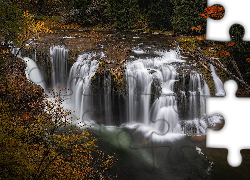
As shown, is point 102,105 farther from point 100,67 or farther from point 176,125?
point 176,125

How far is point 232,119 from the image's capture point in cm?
288

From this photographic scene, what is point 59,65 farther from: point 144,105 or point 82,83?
point 144,105

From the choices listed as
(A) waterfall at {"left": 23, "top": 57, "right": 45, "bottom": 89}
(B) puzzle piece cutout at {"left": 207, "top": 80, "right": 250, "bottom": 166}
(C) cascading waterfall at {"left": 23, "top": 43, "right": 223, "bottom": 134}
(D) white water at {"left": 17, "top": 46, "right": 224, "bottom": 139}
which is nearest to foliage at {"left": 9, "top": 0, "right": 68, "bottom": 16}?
(A) waterfall at {"left": 23, "top": 57, "right": 45, "bottom": 89}

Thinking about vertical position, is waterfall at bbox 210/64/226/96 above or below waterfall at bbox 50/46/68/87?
below

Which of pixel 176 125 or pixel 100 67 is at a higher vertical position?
pixel 100 67

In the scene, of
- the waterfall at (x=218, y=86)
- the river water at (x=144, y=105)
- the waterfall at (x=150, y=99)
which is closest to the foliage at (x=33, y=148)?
the river water at (x=144, y=105)

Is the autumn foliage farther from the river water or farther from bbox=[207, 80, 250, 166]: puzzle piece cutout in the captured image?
the river water

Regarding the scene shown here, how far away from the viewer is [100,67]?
13242mm

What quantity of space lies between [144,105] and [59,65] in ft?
18.7

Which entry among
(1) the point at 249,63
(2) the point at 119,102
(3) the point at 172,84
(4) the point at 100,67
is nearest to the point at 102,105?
(2) the point at 119,102

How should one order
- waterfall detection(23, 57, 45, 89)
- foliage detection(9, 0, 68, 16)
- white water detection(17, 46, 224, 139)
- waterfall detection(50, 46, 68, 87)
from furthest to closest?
foliage detection(9, 0, 68, 16), waterfall detection(23, 57, 45, 89), waterfall detection(50, 46, 68, 87), white water detection(17, 46, 224, 139)

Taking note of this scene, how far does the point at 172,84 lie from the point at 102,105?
3.66m

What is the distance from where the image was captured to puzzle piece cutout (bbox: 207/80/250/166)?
9.14 feet

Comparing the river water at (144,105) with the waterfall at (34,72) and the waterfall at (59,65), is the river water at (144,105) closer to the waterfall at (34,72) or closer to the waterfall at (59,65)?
the waterfall at (59,65)
